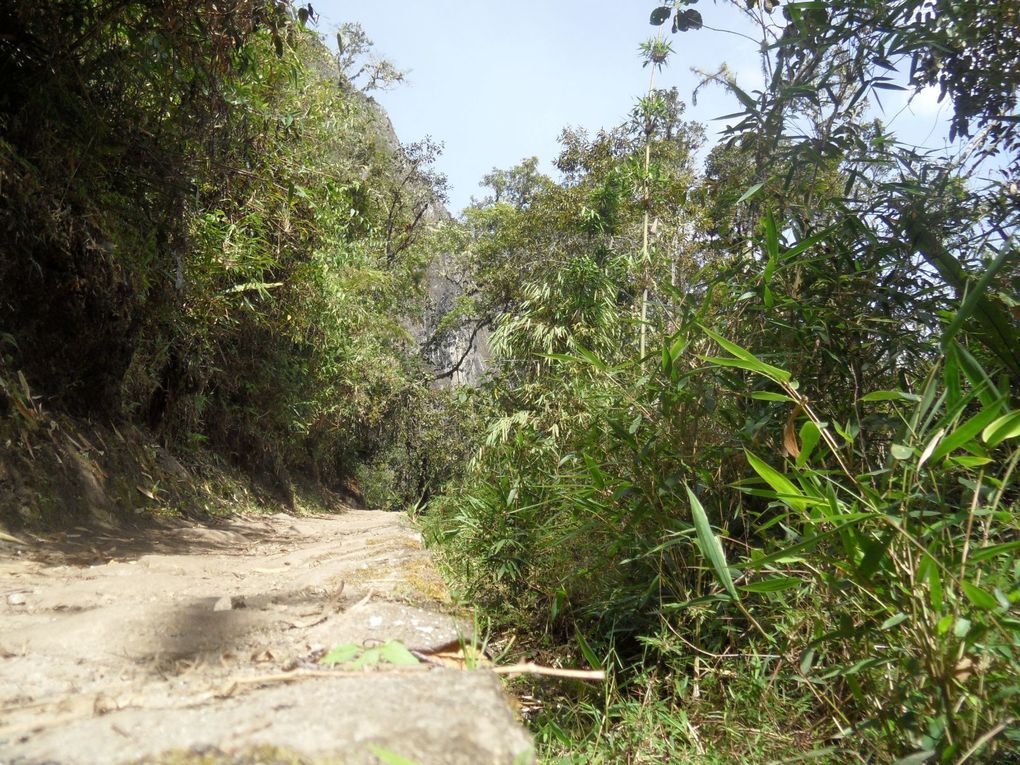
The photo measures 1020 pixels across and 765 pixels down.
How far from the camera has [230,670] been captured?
4.91ft

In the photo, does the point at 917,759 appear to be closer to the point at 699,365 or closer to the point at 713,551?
the point at 713,551

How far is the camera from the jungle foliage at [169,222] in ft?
13.4

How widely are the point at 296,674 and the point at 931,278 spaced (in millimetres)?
2316

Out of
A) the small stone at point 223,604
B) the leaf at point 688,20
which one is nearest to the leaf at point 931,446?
the small stone at point 223,604

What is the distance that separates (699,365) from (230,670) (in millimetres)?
1839

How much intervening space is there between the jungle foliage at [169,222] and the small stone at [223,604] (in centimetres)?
276

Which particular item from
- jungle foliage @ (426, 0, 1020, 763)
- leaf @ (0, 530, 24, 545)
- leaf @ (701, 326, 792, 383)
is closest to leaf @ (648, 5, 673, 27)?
jungle foliage @ (426, 0, 1020, 763)

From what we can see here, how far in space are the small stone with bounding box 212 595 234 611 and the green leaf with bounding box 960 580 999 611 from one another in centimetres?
180

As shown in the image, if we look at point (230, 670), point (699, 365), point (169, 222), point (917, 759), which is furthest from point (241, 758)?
point (169, 222)

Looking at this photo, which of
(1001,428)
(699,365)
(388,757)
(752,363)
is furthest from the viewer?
(699,365)

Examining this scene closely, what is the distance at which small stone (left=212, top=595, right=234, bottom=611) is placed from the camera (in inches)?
77.9

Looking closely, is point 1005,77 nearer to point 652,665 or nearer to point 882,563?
point 882,563

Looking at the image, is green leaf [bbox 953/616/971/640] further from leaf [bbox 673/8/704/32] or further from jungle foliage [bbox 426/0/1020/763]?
leaf [bbox 673/8/704/32]

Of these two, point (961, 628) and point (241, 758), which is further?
point (961, 628)
